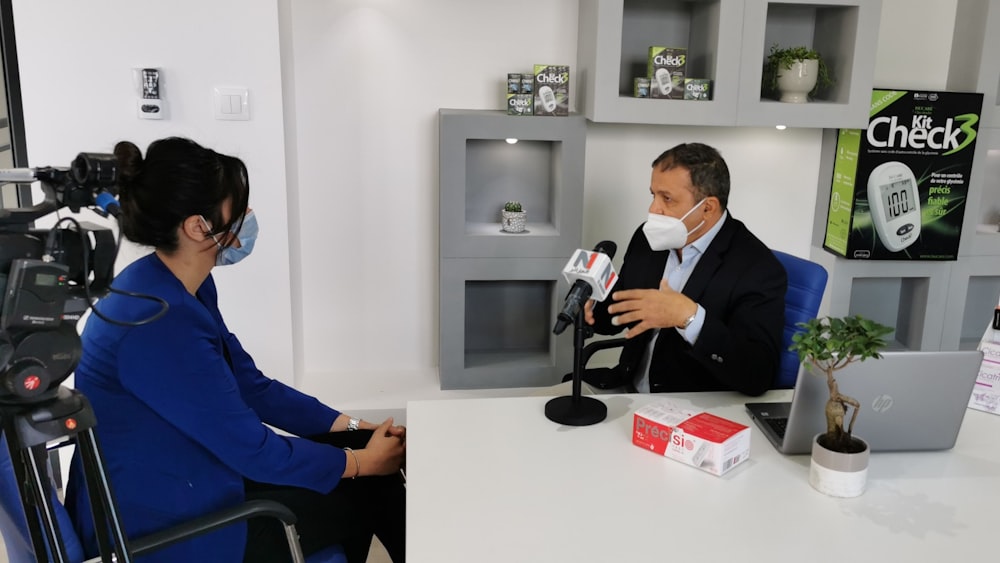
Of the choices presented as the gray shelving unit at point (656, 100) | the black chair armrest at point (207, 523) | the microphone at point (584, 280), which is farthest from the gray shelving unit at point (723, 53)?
the black chair armrest at point (207, 523)

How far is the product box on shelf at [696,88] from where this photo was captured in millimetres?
3016

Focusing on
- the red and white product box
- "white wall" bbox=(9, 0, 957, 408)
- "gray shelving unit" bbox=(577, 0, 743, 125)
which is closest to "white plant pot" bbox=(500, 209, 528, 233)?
"white wall" bbox=(9, 0, 957, 408)

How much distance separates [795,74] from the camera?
307 cm

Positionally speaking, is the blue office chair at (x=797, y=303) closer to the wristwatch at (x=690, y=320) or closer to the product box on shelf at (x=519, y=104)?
the wristwatch at (x=690, y=320)

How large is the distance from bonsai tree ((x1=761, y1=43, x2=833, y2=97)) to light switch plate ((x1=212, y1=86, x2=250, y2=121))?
196 centimetres

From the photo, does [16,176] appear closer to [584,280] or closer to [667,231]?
[584,280]

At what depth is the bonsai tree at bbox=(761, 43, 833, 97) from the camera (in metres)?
3.07

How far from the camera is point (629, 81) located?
333 cm

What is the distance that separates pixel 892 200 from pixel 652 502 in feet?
7.43

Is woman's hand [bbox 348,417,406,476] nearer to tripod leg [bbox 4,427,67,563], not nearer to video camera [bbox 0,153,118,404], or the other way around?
tripod leg [bbox 4,427,67,563]

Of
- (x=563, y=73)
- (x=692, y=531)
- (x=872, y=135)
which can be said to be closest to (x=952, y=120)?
(x=872, y=135)

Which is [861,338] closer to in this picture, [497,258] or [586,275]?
[586,275]

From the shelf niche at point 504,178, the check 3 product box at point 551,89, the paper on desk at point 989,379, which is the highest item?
the check 3 product box at point 551,89

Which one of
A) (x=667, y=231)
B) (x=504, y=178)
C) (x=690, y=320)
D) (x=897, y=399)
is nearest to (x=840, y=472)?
(x=897, y=399)
